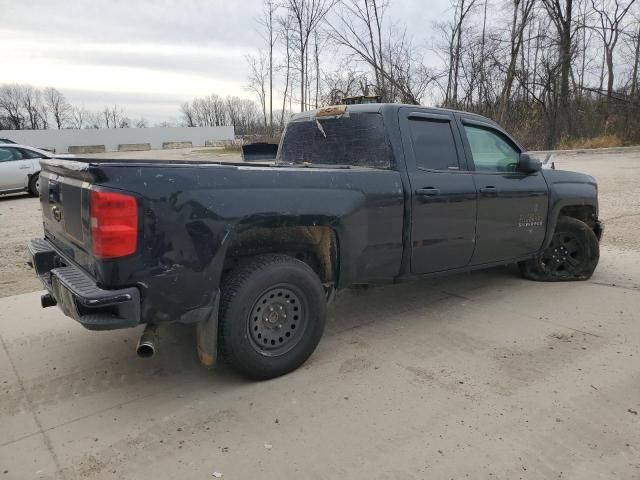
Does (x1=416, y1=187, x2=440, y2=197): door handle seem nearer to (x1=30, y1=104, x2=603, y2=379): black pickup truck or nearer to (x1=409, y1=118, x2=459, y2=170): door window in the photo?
(x1=30, y1=104, x2=603, y2=379): black pickup truck

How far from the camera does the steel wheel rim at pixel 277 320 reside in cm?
332

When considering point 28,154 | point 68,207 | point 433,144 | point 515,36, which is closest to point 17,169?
point 28,154

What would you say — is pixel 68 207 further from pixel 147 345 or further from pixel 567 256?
pixel 567 256

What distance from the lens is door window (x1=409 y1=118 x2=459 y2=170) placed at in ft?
13.8

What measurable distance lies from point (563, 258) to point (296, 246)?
11.8 feet

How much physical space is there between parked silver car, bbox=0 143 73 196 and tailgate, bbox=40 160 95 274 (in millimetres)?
10516

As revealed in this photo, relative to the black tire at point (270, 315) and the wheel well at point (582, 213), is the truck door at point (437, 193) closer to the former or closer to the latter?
the black tire at point (270, 315)

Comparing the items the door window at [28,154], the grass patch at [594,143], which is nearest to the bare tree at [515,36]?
the grass patch at [594,143]

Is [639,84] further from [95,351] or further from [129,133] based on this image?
[129,133]

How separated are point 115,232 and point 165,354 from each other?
1.51 m

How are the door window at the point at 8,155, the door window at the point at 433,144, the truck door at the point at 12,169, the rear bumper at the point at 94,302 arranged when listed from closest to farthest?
the rear bumper at the point at 94,302 → the door window at the point at 433,144 → the truck door at the point at 12,169 → the door window at the point at 8,155

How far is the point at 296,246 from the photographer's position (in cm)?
362

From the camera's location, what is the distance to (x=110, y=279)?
2.78 meters

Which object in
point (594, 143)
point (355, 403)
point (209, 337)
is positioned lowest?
point (355, 403)
